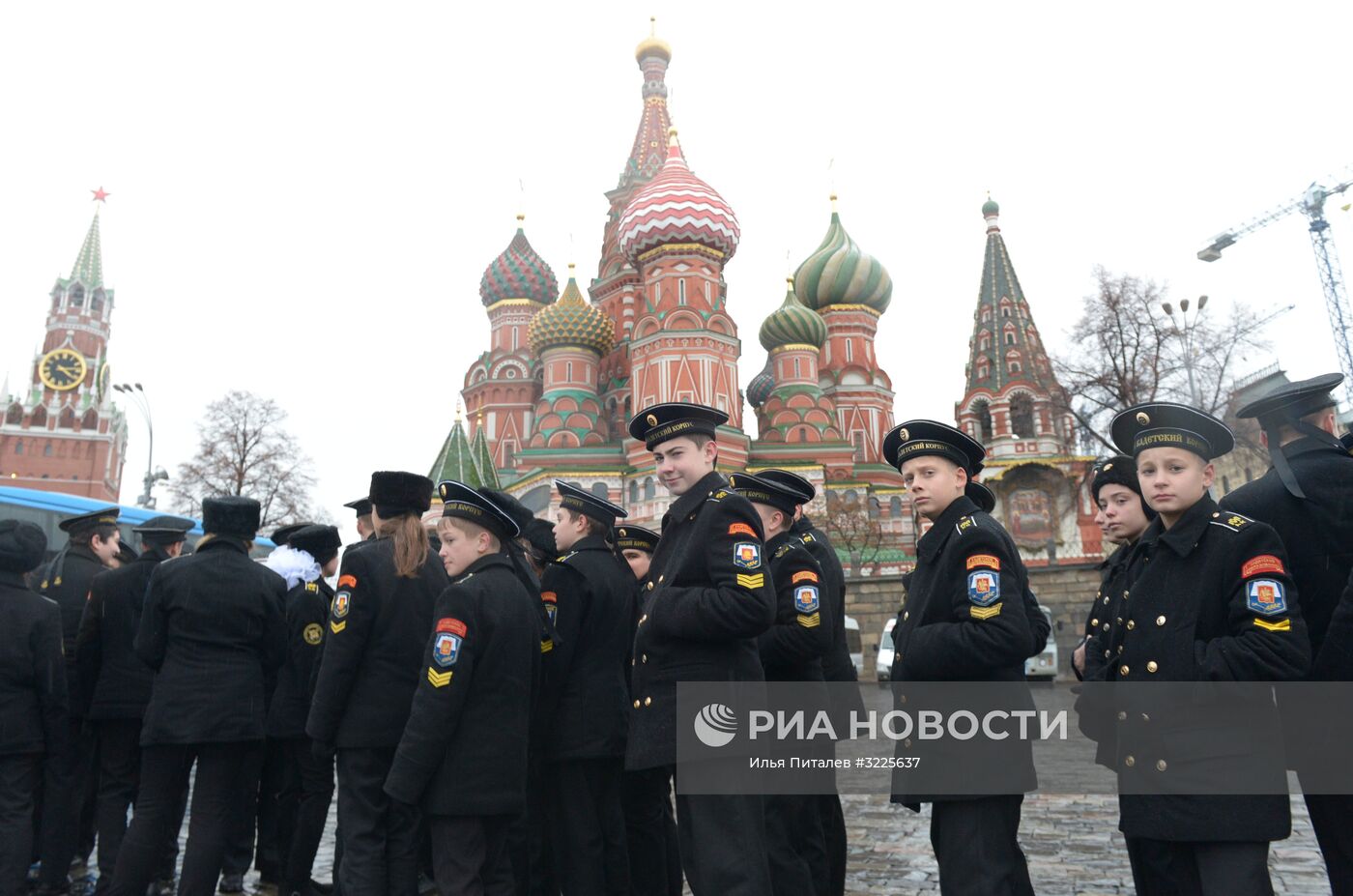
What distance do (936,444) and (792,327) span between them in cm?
4048

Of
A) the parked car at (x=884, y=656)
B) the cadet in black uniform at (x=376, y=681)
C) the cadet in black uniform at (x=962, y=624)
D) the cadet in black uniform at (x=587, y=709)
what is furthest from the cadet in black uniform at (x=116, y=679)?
the parked car at (x=884, y=656)

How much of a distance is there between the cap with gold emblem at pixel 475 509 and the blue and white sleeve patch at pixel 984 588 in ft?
6.98

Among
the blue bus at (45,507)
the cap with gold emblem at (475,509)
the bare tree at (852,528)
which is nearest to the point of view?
the cap with gold emblem at (475,509)

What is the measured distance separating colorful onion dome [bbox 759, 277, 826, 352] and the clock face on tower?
195 ft

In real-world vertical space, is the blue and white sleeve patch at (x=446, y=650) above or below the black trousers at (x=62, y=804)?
above

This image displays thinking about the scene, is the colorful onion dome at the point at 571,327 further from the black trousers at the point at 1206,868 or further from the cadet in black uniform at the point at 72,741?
the black trousers at the point at 1206,868

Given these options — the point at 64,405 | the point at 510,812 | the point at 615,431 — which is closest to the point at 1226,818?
the point at 510,812

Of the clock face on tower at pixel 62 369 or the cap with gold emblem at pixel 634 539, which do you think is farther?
the clock face on tower at pixel 62 369

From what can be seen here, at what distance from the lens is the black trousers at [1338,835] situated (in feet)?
11.3

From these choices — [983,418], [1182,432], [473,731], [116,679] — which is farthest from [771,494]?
[983,418]

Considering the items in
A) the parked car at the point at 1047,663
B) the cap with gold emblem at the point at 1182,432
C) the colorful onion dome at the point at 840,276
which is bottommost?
the cap with gold emblem at the point at 1182,432

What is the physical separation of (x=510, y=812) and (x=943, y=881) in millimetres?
1804

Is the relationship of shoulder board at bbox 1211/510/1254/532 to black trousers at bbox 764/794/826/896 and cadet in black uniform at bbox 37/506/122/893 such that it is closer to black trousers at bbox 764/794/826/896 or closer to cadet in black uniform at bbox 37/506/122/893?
black trousers at bbox 764/794/826/896

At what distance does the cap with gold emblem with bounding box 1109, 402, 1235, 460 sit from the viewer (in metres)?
3.52
